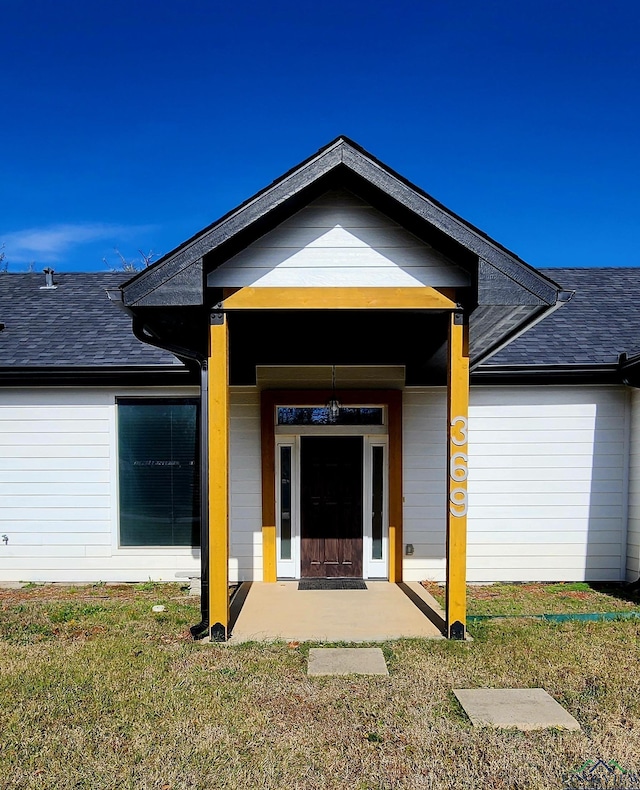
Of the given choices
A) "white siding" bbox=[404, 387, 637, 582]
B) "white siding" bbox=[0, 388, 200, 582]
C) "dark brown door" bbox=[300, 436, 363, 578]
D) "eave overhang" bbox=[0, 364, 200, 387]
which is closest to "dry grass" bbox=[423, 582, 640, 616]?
"white siding" bbox=[404, 387, 637, 582]

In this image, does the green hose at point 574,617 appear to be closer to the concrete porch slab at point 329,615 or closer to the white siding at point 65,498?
the concrete porch slab at point 329,615

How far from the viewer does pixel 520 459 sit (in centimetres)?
819

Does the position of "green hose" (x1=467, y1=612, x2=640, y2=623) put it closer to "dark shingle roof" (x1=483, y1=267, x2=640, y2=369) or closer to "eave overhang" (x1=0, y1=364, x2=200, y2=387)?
"dark shingle roof" (x1=483, y1=267, x2=640, y2=369)

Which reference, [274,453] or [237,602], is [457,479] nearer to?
[237,602]

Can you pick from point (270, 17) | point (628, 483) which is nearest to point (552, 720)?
point (628, 483)

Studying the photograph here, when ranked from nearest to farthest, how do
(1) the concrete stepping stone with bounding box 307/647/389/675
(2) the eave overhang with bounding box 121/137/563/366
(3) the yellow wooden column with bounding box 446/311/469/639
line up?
1. (1) the concrete stepping stone with bounding box 307/647/389/675
2. (2) the eave overhang with bounding box 121/137/563/366
3. (3) the yellow wooden column with bounding box 446/311/469/639

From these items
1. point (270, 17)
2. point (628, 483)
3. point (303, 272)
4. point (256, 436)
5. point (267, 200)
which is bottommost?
point (628, 483)

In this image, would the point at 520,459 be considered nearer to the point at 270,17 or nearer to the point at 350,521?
the point at 350,521

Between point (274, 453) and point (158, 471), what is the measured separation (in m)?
1.62

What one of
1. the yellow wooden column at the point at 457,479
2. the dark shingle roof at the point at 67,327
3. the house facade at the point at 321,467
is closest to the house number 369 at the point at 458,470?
the yellow wooden column at the point at 457,479

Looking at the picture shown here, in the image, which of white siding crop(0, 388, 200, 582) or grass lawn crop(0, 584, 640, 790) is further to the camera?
white siding crop(0, 388, 200, 582)

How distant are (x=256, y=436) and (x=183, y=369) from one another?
4.41ft

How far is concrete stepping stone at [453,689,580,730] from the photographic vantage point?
151 inches

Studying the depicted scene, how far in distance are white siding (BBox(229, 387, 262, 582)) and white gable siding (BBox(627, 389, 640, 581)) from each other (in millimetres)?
5004
